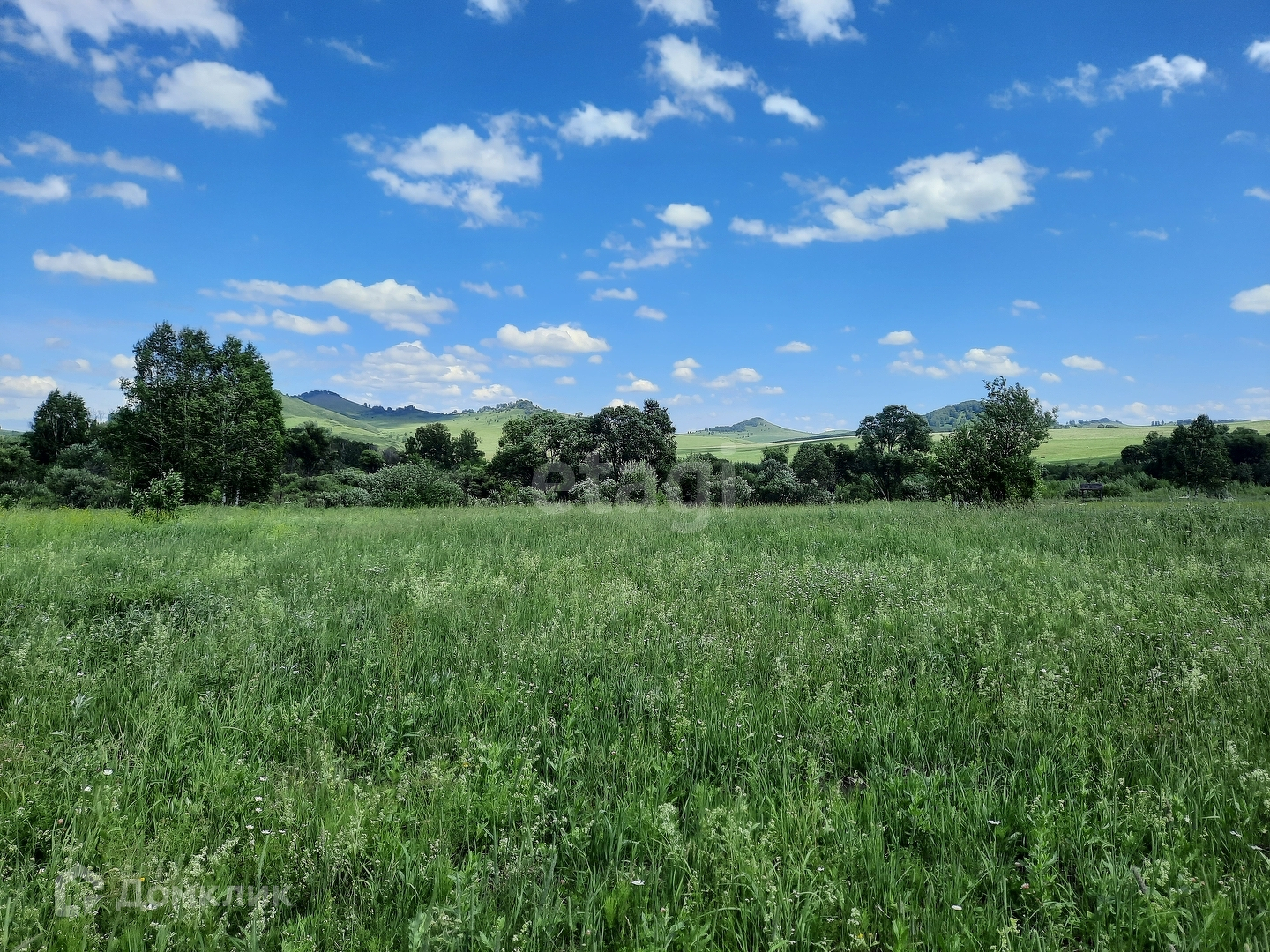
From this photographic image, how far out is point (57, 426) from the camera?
A: 243 ft

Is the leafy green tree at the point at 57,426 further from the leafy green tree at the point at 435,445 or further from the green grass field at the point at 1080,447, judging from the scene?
the green grass field at the point at 1080,447

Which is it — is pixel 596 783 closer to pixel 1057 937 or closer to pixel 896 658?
pixel 1057 937

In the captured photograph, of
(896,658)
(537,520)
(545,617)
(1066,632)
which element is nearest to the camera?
(896,658)

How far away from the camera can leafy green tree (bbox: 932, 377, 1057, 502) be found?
→ 73.3 ft

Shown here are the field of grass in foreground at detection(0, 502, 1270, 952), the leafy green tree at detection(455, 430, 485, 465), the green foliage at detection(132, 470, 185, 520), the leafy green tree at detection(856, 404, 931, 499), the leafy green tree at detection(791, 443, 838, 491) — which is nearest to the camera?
the field of grass in foreground at detection(0, 502, 1270, 952)

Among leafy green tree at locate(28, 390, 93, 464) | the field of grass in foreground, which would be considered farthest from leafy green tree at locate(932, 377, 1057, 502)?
leafy green tree at locate(28, 390, 93, 464)

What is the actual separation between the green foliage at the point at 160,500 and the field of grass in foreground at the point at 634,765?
870 cm

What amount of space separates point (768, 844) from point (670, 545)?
7.86m

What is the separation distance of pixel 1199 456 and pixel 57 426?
140 meters

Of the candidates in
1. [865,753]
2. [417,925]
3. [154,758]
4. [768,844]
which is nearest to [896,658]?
[865,753]

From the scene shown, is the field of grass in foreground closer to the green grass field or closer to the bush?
the bush

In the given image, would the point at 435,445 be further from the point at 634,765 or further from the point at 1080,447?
the point at 1080,447

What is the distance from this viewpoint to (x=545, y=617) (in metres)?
5.90

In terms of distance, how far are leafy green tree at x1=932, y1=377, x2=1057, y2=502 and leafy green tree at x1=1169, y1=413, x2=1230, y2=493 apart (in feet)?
181
